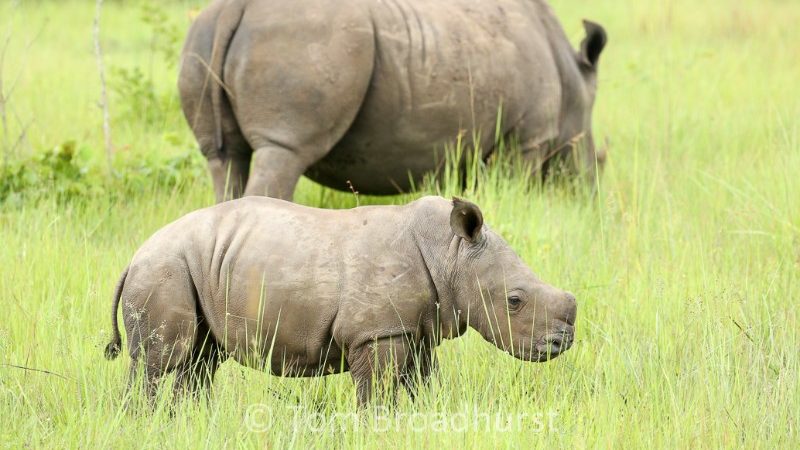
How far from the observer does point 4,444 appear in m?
3.29

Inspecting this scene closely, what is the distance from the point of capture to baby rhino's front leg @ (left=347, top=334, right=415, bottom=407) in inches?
137

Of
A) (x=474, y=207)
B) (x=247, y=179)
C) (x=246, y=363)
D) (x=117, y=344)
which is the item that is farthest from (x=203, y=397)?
(x=247, y=179)

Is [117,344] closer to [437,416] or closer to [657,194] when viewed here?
[437,416]

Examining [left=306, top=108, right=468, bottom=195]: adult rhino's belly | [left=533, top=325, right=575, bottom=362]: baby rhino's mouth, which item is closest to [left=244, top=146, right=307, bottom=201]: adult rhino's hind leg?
[left=306, top=108, right=468, bottom=195]: adult rhino's belly

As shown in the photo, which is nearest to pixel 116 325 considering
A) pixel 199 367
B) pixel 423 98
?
pixel 199 367

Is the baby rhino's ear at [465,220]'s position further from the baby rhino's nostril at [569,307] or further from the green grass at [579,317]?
the green grass at [579,317]

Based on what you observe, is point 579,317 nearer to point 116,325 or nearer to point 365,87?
point 365,87

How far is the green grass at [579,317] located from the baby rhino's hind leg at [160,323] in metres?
0.16

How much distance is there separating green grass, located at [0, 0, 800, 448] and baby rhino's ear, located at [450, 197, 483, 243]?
19.4 inches

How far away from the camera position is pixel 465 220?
3576 mm

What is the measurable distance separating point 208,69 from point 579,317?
2028 mm
